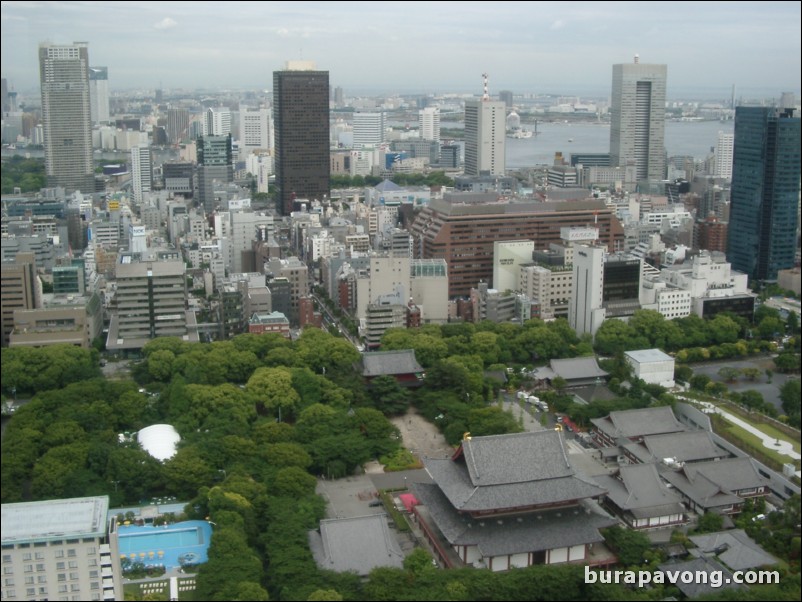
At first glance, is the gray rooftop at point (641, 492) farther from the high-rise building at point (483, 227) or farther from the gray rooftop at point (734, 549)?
the high-rise building at point (483, 227)

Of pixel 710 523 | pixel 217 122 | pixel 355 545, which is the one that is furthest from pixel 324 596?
pixel 217 122

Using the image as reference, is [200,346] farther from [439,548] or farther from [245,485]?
[439,548]

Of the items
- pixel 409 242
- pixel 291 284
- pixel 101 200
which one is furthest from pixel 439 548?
pixel 101 200

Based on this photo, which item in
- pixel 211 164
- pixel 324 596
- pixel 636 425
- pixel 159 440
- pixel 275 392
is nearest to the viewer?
pixel 324 596

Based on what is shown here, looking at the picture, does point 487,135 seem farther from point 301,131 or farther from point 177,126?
point 177,126

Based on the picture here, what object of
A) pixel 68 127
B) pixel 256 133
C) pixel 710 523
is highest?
pixel 68 127

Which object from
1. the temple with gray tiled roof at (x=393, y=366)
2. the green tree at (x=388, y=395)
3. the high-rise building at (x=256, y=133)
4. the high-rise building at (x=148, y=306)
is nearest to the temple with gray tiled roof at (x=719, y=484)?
the green tree at (x=388, y=395)

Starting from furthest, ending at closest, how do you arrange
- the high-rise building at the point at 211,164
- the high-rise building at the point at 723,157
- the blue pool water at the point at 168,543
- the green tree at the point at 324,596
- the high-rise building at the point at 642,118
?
the high-rise building at the point at 642,118 < the high-rise building at the point at 723,157 < the high-rise building at the point at 211,164 < the blue pool water at the point at 168,543 < the green tree at the point at 324,596
